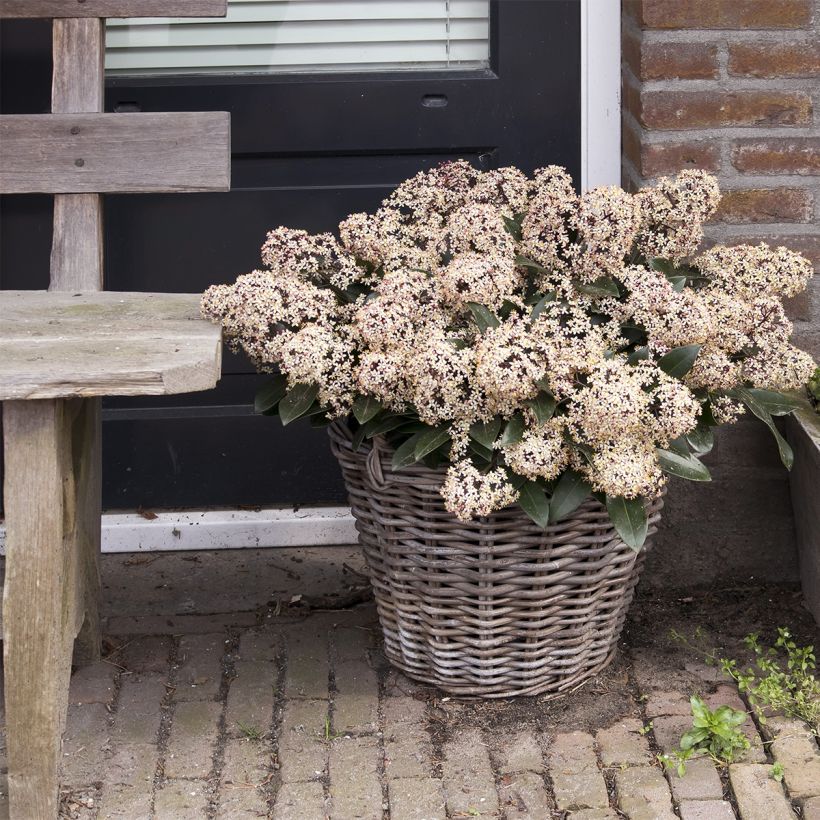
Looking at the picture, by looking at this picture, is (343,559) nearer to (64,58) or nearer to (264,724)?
(264,724)

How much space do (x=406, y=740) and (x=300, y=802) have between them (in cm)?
26

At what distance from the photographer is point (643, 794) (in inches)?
88.0

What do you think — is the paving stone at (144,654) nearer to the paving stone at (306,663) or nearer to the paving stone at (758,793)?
the paving stone at (306,663)

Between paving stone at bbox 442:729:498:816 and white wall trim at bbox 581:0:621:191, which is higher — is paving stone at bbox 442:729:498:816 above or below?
below

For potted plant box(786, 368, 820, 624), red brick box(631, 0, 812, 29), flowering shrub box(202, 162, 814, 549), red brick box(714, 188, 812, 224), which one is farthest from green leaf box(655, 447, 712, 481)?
red brick box(631, 0, 812, 29)

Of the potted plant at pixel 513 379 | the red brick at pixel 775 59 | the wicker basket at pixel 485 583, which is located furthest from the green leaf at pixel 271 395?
the red brick at pixel 775 59

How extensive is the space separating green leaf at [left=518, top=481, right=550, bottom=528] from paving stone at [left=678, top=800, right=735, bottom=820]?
562 millimetres

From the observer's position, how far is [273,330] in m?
2.25

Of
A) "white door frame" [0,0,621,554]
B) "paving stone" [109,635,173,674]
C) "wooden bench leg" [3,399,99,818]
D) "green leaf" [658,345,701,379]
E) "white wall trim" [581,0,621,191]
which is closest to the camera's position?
"wooden bench leg" [3,399,99,818]

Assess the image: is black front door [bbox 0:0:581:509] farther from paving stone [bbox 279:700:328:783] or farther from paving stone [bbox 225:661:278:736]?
paving stone [bbox 279:700:328:783]

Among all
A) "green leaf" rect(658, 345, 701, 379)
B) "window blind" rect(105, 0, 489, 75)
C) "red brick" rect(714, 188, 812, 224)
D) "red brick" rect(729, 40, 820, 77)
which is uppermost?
"window blind" rect(105, 0, 489, 75)

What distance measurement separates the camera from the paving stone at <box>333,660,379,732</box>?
96.9 inches

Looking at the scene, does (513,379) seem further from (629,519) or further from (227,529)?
(227,529)

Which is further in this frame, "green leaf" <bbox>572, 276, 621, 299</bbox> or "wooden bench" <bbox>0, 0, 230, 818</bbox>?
"green leaf" <bbox>572, 276, 621, 299</bbox>
